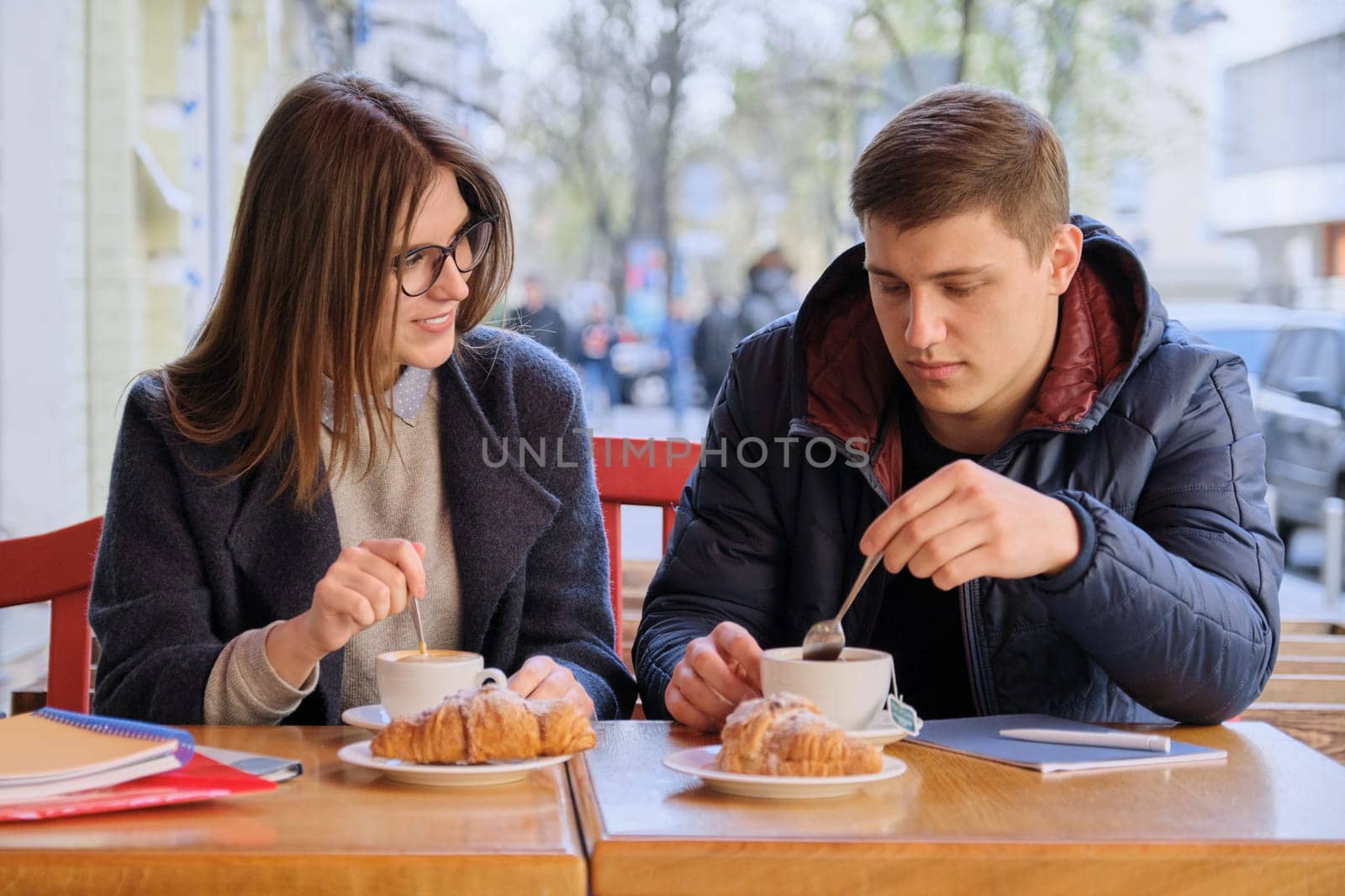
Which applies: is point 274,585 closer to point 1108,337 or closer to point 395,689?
point 395,689

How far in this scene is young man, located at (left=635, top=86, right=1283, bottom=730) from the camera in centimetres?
194

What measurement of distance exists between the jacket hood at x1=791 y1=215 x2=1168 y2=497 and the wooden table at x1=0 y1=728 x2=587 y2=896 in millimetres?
1079

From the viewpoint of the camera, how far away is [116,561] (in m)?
2.34

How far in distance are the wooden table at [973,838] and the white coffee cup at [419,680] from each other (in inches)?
8.8

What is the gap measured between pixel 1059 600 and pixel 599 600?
0.93 meters

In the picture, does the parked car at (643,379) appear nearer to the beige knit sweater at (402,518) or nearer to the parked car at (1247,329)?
the parked car at (1247,329)

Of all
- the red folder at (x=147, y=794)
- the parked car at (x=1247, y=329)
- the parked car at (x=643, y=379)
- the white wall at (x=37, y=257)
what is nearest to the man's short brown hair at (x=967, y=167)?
the red folder at (x=147, y=794)

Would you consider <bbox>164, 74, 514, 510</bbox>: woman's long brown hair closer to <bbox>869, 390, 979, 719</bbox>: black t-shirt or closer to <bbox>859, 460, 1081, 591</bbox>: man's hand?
<bbox>869, 390, 979, 719</bbox>: black t-shirt

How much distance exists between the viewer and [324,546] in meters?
2.45

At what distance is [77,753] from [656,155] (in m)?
18.7

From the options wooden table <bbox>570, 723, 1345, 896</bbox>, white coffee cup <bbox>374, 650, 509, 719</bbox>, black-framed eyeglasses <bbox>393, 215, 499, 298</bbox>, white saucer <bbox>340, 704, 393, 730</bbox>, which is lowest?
wooden table <bbox>570, 723, 1345, 896</bbox>

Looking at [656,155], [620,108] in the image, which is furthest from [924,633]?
[656,155]

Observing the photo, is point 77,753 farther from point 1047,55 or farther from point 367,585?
point 1047,55

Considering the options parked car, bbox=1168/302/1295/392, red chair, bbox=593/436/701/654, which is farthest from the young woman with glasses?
parked car, bbox=1168/302/1295/392
